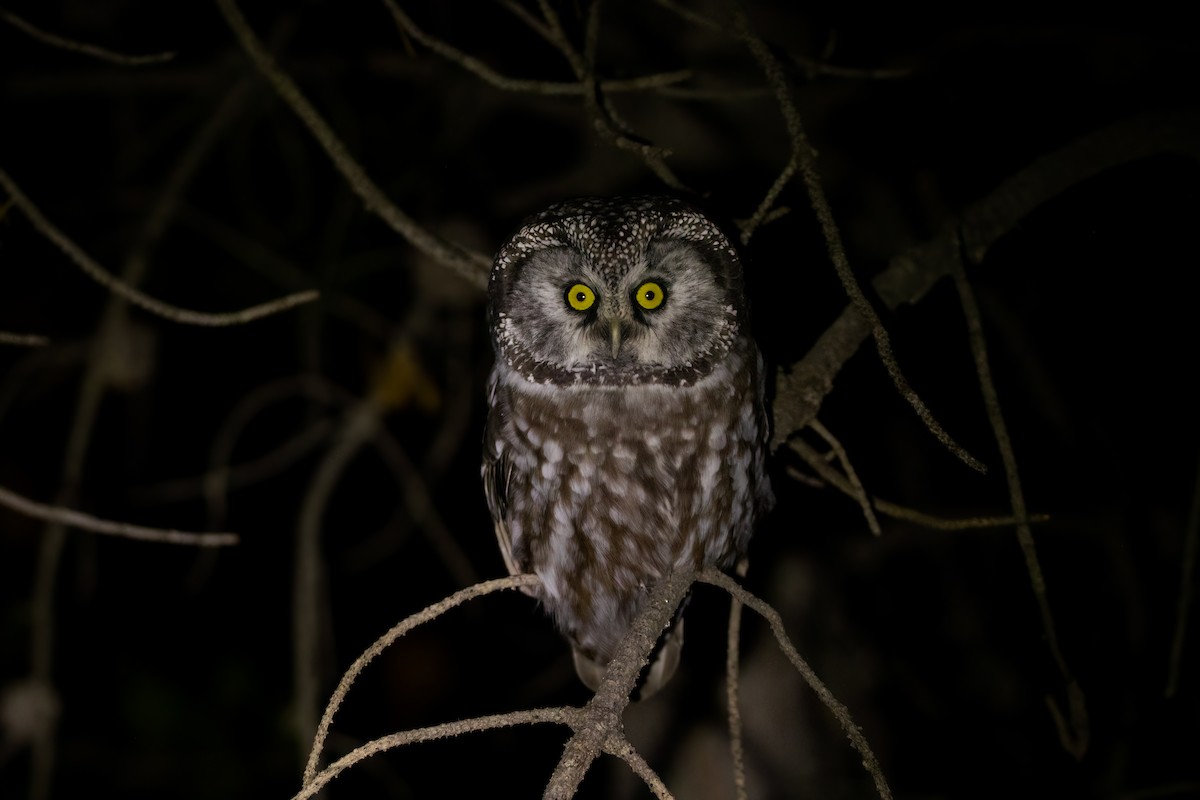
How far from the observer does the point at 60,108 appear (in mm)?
3754

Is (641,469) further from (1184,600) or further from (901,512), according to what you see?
(1184,600)

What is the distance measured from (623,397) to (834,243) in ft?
1.72

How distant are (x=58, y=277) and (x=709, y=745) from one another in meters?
2.87

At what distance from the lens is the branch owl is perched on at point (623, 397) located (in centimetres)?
167

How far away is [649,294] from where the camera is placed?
5.57 feet

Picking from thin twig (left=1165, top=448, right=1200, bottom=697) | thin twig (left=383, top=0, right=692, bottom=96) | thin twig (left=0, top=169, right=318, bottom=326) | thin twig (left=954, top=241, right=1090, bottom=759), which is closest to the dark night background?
thin twig (left=383, top=0, right=692, bottom=96)

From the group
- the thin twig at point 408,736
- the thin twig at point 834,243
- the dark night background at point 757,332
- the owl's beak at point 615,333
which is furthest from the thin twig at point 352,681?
the dark night background at point 757,332

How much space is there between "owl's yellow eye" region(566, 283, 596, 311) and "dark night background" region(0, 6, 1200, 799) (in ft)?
2.32

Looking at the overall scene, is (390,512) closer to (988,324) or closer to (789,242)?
(789,242)

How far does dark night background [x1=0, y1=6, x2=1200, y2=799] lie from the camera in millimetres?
2820

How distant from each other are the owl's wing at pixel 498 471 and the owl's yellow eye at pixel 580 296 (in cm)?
30

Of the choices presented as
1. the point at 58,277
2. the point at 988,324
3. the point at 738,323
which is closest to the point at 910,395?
the point at 738,323

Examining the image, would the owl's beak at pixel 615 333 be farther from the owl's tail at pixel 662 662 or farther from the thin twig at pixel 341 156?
the owl's tail at pixel 662 662

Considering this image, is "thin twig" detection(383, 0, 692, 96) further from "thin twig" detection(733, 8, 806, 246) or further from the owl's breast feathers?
the owl's breast feathers
